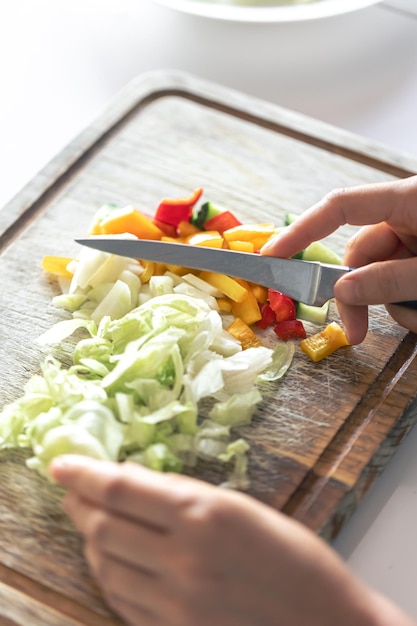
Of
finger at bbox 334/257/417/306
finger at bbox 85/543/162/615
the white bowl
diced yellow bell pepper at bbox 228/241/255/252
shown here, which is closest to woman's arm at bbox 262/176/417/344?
finger at bbox 334/257/417/306

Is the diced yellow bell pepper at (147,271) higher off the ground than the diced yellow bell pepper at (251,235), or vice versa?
the diced yellow bell pepper at (251,235)

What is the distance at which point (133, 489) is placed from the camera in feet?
4.31

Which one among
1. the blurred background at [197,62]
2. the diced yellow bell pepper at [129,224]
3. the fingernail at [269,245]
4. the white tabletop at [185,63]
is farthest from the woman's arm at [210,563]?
the blurred background at [197,62]

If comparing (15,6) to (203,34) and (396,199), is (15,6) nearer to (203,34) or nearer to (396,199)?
(203,34)

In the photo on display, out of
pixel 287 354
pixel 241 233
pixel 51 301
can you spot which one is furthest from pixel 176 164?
pixel 287 354

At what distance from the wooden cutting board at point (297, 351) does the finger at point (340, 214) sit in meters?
0.21

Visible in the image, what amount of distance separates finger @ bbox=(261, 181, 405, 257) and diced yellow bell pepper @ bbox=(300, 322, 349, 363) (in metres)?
0.17

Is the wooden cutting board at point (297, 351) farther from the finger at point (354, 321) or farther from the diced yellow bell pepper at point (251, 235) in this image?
the diced yellow bell pepper at point (251, 235)

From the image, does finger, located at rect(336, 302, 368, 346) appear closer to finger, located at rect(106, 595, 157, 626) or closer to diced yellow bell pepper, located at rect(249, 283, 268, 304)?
diced yellow bell pepper, located at rect(249, 283, 268, 304)

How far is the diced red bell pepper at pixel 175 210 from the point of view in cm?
200

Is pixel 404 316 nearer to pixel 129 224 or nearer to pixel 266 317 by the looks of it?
pixel 266 317

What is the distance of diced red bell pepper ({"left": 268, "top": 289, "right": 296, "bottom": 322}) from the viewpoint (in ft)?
6.11

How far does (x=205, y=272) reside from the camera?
1910mm

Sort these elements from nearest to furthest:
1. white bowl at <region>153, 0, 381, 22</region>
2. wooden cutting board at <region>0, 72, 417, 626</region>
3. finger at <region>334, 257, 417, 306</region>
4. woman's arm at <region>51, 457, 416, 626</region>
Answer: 1. woman's arm at <region>51, 457, 416, 626</region>
2. wooden cutting board at <region>0, 72, 417, 626</region>
3. finger at <region>334, 257, 417, 306</region>
4. white bowl at <region>153, 0, 381, 22</region>
